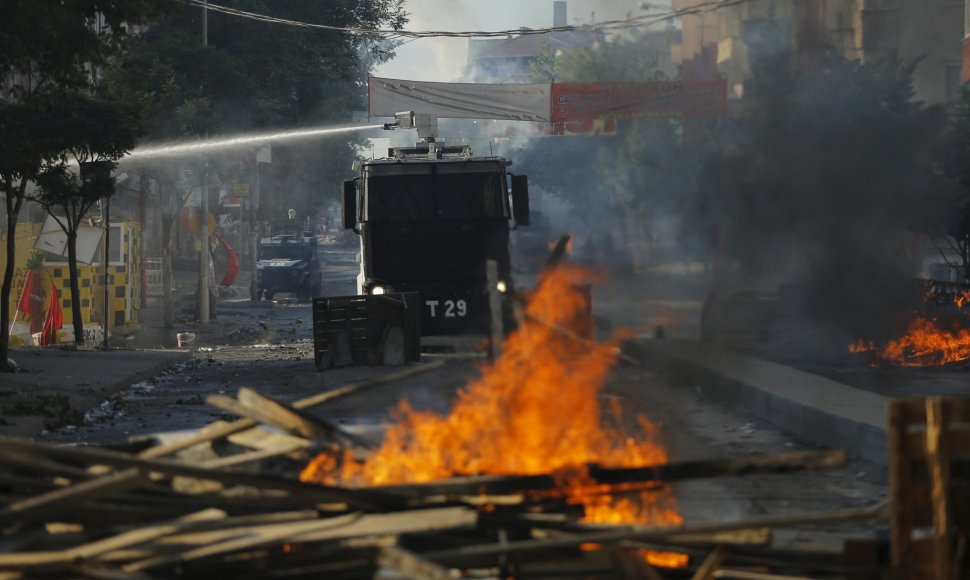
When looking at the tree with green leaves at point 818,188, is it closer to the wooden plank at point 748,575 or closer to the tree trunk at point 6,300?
the tree trunk at point 6,300

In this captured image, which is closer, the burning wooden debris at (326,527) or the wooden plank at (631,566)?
the burning wooden debris at (326,527)

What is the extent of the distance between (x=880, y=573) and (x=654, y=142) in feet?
102

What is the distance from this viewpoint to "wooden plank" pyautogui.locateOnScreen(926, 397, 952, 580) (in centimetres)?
527

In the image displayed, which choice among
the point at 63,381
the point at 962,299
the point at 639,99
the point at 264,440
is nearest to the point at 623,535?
the point at 264,440

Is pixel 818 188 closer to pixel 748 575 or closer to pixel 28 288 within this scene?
pixel 28 288

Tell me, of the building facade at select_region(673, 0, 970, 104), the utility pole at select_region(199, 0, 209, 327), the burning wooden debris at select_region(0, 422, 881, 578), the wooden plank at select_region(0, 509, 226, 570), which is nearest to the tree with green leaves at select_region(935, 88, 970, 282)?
the building facade at select_region(673, 0, 970, 104)

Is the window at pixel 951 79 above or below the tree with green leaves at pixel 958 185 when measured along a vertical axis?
above

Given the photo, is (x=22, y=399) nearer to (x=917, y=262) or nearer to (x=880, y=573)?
(x=880, y=573)

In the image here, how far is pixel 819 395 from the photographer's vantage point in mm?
13078

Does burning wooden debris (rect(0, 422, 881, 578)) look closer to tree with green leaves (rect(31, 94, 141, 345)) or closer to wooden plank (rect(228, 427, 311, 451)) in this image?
wooden plank (rect(228, 427, 311, 451))

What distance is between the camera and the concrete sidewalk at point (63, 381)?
13.8m

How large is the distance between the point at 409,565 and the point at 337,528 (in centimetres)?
59

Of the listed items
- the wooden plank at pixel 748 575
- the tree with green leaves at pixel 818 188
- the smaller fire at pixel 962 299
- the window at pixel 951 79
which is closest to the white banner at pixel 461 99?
the tree with green leaves at pixel 818 188

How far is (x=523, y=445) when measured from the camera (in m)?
7.38
